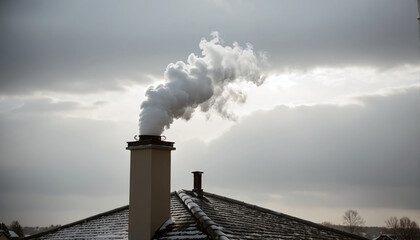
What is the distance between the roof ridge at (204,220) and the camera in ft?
36.0

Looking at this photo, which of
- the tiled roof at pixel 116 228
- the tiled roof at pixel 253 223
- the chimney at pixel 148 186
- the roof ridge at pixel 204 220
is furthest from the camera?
the tiled roof at pixel 253 223

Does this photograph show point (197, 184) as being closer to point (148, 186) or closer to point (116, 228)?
point (116, 228)

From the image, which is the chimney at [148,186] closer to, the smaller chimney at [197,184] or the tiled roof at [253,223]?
the tiled roof at [253,223]

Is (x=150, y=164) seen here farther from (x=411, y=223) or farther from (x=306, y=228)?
(x=411, y=223)

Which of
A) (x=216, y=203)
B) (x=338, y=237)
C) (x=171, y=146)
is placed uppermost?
(x=171, y=146)

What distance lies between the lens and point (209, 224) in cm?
1160

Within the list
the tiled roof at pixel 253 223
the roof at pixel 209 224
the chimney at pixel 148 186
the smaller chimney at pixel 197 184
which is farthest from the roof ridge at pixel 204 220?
the smaller chimney at pixel 197 184

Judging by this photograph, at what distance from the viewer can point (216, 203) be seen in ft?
49.9

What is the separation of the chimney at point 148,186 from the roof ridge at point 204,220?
2.46 ft

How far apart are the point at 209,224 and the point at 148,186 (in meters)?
1.92

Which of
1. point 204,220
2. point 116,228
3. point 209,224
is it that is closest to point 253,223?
→ point 204,220

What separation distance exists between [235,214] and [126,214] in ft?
12.2

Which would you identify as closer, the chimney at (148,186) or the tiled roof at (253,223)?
the chimney at (148,186)

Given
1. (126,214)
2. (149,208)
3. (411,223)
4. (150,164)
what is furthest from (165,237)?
(411,223)
